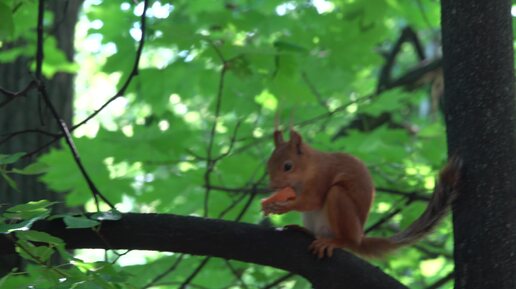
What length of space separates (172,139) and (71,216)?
5.28 feet

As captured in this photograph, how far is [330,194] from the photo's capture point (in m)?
2.64

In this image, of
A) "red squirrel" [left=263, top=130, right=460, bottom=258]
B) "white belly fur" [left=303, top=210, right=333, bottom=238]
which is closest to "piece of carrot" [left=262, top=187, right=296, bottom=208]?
"red squirrel" [left=263, top=130, right=460, bottom=258]

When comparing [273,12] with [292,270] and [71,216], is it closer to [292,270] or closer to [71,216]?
[292,270]

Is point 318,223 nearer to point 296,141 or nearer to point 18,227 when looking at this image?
point 296,141

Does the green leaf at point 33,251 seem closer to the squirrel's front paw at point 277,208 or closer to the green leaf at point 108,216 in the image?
the green leaf at point 108,216

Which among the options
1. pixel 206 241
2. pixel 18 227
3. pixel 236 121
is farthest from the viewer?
pixel 236 121

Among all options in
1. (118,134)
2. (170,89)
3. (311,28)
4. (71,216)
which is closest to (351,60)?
(311,28)

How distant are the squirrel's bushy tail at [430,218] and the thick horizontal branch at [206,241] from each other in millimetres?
313

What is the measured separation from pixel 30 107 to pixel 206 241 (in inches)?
113

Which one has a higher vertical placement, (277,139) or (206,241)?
(277,139)

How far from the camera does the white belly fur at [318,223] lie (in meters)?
2.65

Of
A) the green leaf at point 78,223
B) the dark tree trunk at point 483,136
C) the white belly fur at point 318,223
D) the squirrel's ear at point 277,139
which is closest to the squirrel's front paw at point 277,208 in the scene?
the white belly fur at point 318,223

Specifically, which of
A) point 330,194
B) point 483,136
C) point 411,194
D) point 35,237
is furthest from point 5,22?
point 411,194

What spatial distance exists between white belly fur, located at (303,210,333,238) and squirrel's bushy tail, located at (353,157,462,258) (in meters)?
0.12
